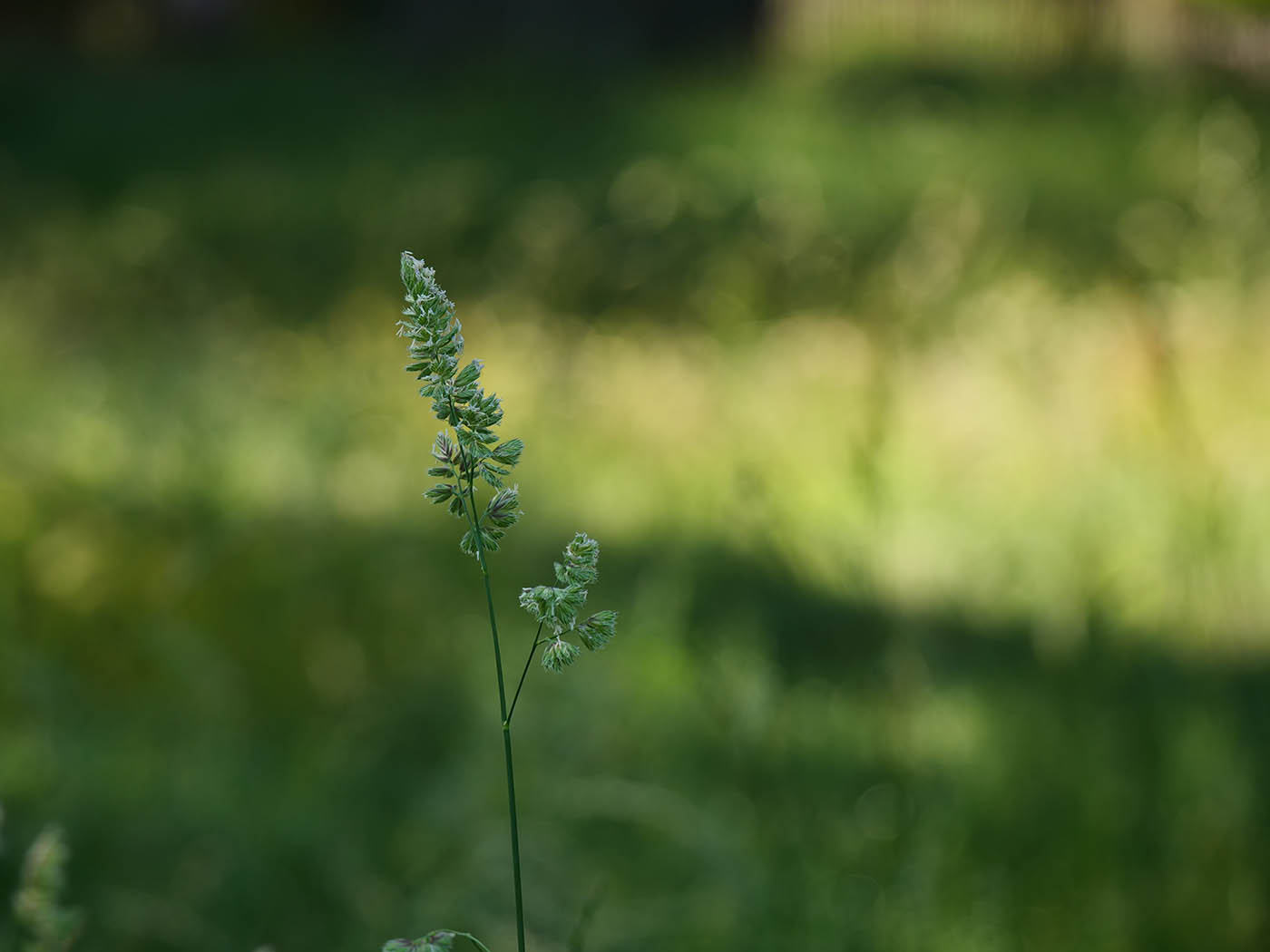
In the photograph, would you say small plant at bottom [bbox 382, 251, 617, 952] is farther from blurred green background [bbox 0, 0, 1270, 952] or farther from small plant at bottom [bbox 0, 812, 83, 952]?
blurred green background [bbox 0, 0, 1270, 952]

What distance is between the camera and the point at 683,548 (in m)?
2.33

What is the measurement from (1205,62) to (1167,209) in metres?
1.74

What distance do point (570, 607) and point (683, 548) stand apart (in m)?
1.80

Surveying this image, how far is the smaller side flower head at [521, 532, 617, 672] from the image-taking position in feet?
1.72

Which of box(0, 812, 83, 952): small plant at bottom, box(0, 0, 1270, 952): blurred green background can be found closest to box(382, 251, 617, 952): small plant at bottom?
box(0, 812, 83, 952): small plant at bottom

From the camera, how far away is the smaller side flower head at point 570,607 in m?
0.52

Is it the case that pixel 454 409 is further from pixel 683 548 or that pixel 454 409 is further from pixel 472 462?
pixel 683 548

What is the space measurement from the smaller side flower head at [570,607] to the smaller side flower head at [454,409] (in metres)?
0.03

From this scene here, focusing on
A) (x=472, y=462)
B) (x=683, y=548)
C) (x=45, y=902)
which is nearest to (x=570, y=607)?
(x=472, y=462)

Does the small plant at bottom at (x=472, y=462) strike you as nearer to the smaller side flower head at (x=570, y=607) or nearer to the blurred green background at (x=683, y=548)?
the smaller side flower head at (x=570, y=607)

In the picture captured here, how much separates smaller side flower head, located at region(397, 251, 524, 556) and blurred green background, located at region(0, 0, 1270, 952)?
0.45 meters

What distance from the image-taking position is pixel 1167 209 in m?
4.49

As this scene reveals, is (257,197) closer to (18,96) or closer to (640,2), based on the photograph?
(18,96)

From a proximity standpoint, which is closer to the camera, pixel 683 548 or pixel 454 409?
pixel 454 409
